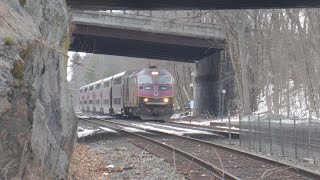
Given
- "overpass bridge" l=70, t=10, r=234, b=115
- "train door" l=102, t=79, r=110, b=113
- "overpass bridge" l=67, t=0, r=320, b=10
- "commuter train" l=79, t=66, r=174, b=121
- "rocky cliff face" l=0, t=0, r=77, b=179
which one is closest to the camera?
"rocky cliff face" l=0, t=0, r=77, b=179

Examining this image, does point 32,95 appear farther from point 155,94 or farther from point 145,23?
point 145,23

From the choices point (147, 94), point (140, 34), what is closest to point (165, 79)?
point (147, 94)

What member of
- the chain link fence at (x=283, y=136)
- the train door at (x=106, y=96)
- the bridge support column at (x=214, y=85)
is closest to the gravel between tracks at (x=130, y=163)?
the chain link fence at (x=283, y=136)

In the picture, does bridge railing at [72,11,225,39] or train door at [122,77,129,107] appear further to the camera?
train door at [122,77,129,107]

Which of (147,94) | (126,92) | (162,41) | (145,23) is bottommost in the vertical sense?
(147,94)

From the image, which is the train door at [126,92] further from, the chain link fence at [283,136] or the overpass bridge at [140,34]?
the chain link fence at [283,136]

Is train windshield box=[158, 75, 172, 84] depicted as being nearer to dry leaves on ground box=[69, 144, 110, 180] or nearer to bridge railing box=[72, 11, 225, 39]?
bridge railing box=[72, 11, 225, 39]

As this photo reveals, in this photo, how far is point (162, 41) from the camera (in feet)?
125

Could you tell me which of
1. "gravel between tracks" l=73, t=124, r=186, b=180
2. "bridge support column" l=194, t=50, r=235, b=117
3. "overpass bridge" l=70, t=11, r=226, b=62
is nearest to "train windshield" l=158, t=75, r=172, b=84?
"overpass bridge" l=70, t=11, r=226, b=62

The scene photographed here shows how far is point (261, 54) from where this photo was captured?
40688 millimetres

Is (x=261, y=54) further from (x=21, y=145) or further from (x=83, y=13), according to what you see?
(x=21, y=145)

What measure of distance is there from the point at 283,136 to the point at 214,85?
2907 centimetres

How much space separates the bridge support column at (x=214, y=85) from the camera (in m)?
41.3

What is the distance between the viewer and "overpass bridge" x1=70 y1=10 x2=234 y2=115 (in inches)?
1405
